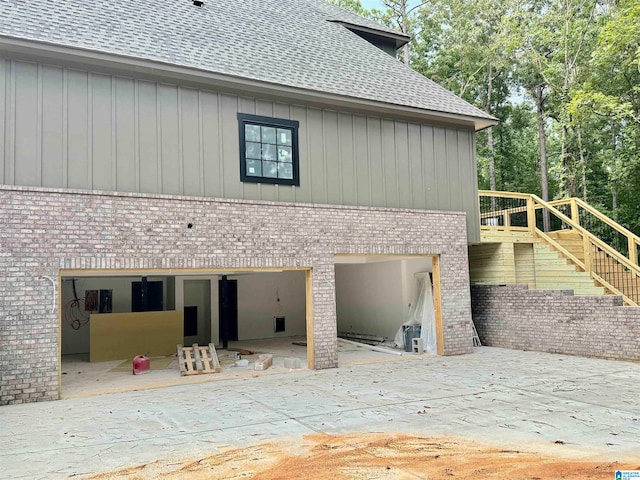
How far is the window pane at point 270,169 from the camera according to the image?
10.2 metres

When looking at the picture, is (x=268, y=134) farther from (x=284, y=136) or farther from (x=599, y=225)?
(x=599, y=225)

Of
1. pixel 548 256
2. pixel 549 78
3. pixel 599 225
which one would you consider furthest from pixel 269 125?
pixel 549 78

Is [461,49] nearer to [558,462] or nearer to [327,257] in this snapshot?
[327,257]

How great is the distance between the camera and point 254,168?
10125 mm

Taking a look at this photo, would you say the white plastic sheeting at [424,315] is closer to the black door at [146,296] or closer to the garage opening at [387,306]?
the garage opening at [387,306]

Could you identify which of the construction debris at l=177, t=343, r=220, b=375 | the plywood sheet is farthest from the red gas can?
the plywood sheet

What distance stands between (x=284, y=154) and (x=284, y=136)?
0.36 m

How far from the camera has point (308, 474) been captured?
447cm

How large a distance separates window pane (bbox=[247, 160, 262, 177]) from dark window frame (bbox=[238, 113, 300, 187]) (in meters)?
0.06

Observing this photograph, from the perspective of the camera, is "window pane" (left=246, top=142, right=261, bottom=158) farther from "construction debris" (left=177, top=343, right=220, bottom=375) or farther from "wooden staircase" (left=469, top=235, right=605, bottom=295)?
"wooden staircase" (left=469, top=235, right=605, bottom=295)

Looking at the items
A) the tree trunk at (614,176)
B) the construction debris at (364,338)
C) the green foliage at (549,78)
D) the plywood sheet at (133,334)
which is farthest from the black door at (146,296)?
the tree trunk at (614,176)

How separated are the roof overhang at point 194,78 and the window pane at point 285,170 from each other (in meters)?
1.29

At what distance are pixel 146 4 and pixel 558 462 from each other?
11.0 m

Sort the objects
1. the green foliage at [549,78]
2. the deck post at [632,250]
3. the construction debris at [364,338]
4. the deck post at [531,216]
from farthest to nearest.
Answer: the green foliage at [549,78]
the construction debris at [364,338]
the deck post at [531,216]
the deck post at [632,250]
